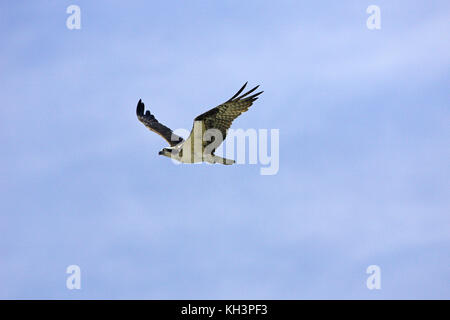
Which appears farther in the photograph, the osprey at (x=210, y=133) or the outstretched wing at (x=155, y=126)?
the outstretched wing at (x=155, y=126)

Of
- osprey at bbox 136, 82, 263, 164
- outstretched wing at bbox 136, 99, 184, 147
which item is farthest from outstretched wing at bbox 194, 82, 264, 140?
outstretched wing at bbox 136, 99, 184, 147

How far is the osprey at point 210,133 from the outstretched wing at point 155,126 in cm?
61

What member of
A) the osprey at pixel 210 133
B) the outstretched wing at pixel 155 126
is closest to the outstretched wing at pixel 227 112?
the osprey at pixel 210 133

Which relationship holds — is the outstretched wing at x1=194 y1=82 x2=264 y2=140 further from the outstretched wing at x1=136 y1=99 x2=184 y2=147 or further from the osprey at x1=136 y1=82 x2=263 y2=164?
the outstretched wing at x1=136 y1=99 x2=184 y2=147

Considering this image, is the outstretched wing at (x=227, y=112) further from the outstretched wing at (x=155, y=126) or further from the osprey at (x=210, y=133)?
the outstretched wing at (x=155, y=126)

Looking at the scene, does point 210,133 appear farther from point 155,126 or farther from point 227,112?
point 155,126

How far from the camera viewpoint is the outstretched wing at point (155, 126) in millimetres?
21425

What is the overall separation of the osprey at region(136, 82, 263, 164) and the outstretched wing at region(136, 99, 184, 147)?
61 cm

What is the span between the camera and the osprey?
19.4 meters

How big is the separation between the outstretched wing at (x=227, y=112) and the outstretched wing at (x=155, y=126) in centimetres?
195

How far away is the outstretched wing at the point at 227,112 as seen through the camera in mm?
19359
